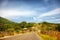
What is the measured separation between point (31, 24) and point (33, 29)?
3195 mm

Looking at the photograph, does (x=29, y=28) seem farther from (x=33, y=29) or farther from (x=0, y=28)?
(x=0, y=28)

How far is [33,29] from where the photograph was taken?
66.1m

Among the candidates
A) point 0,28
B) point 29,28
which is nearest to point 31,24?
point 29,28

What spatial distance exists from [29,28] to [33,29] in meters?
1.79

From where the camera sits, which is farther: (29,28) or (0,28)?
(29,28)

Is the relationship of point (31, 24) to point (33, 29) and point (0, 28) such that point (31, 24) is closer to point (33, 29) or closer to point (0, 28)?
point (33, 29)

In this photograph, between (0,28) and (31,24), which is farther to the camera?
(31,24)

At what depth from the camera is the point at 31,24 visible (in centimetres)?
6838

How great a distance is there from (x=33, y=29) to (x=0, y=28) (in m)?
36.0

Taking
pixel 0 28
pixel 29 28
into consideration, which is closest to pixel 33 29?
pixel 29 28

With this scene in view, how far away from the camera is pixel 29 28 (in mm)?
66062

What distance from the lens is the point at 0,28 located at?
102ft

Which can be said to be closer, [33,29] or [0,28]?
[0,28]
